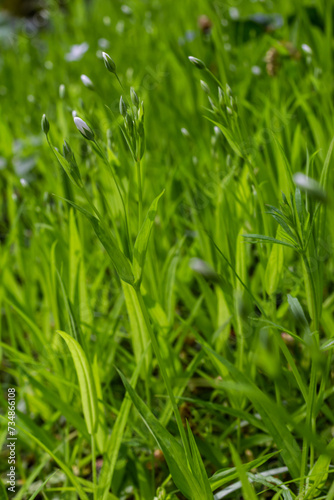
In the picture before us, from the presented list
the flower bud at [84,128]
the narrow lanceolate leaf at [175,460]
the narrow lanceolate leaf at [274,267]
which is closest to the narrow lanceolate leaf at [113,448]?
the narrow lanceolate leaf at [175,460]

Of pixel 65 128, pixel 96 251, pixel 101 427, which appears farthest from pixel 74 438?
pixel 65 128

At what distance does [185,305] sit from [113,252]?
1.72ft

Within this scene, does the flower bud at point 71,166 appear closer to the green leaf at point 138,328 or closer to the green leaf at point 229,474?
the green leaf at point 138,328

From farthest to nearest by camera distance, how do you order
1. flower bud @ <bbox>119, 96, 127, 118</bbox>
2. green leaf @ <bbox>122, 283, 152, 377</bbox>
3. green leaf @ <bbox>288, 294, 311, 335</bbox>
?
green leaf @ <bbox>122, 283, 152, 377</bbox> < flower bud @ <bbox>119, 96, 127, 118</bbox> < green leaf @ <bbox>288, 294, 311, 335</bbox>

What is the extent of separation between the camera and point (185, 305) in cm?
107

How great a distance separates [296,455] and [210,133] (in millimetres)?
960

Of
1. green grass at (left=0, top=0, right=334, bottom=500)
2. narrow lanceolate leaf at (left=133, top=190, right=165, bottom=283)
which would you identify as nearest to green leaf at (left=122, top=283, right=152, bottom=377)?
green grass at (left=0, top=0, right=334, bottom=500)

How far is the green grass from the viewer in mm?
590

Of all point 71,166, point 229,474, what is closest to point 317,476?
point 229,474

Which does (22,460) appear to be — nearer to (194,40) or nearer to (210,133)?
(210,133)

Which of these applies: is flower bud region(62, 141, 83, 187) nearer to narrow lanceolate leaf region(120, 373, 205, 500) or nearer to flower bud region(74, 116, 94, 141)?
flower bud region(74, 116, 94, 141)

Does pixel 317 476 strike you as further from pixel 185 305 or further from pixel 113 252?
pixel 185 305

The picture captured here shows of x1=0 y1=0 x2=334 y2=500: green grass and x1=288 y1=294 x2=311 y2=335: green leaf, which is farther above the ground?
x1=288 y1=294 x2=311 y2=335: green leaf

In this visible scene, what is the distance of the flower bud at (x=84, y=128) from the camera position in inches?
24.2
